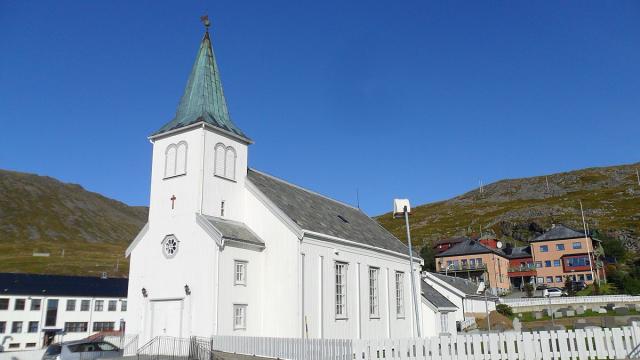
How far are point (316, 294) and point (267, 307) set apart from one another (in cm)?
236

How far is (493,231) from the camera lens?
4596 inches

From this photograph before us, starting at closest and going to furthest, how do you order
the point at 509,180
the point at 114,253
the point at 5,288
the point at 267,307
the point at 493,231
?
the point at 267,307 < the point at 5,288 < the point at 493,231 < the point at 114,253 < the point at 509,180

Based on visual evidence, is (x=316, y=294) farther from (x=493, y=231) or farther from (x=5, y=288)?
(x=493, y=231)

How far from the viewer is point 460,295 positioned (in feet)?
163

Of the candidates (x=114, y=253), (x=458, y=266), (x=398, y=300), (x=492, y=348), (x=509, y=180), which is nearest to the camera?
(x=492, y=348)

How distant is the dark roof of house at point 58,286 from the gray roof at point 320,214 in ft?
131

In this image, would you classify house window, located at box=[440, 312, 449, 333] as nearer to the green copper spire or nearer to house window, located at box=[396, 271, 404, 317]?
house window, located at box=[396, 271, 404, 317]

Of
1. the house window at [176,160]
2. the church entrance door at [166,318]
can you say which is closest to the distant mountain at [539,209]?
the house window at [176,160]

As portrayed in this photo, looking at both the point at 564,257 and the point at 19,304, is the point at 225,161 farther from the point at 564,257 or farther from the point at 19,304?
the point at 564,257

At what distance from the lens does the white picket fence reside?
16.8 meters

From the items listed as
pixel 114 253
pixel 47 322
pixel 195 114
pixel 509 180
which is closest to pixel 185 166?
pixel 195 114

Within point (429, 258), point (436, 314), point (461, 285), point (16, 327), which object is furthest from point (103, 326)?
point (429, 258)

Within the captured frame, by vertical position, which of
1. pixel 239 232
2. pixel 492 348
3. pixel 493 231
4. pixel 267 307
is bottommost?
pixel 492 348

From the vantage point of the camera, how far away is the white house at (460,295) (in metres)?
49.6
